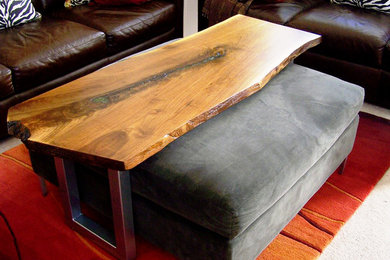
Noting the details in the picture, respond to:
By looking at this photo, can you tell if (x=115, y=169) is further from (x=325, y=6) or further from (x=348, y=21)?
(x=325, y=6)

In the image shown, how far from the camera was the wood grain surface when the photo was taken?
128 cm

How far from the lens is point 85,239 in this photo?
1.63m

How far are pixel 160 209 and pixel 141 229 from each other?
0.15 meters

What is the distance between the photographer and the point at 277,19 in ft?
8.31

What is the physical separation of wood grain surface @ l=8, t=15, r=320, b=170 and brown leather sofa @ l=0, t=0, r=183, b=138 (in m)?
0.60

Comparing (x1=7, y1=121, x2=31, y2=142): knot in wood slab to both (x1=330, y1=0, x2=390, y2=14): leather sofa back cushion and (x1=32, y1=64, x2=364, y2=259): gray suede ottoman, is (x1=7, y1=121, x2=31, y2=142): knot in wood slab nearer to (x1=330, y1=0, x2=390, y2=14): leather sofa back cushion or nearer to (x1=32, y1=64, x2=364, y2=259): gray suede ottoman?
(x1=32, y1=64, x2=364, y2=259): gray suede ottoman

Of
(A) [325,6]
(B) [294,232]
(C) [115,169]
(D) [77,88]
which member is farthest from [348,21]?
(C) [115,169]

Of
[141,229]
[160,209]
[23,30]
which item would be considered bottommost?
[141,229]

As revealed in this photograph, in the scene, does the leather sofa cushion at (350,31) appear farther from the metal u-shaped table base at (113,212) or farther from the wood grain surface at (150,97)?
the metal u-shaped table base at (113,212)

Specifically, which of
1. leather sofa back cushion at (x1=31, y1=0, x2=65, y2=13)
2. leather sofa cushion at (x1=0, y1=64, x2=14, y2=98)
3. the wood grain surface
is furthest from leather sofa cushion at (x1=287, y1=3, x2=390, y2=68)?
leather sofa cushion at (x1=0, y1=64, x2=14, y2=98)

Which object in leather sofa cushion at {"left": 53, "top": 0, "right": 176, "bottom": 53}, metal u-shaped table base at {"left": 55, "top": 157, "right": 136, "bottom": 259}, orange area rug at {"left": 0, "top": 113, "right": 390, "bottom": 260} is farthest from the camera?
leather sofa cushion at {"left": 53, "top": 0, "right": 176, "bottom": 53}

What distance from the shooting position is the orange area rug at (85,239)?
1.58 meters

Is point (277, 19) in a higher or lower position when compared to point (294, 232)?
higher

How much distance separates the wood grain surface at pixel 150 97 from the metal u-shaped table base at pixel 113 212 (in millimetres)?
132
